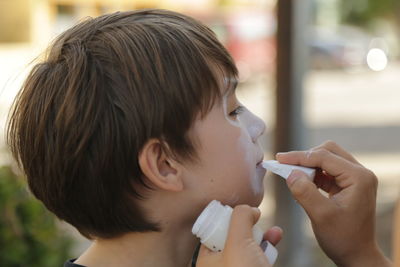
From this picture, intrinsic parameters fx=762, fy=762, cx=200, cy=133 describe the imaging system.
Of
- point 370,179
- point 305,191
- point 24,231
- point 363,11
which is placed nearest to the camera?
point 305,191

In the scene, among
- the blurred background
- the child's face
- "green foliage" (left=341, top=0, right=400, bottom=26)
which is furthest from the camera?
"green foliage" (left=341, top=0, right=400, bottom=26)

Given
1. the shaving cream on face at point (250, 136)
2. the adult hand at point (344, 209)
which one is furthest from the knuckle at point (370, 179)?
the shaving cream on face at point (250, 136)

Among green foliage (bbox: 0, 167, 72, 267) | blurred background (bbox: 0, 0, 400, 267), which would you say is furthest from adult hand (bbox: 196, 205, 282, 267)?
green foliage (bbox: 0, 167, 72, 267)

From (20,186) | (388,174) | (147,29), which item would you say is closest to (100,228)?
(147,29)

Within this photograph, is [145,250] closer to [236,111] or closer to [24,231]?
[236,111]

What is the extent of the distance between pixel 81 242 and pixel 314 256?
5.81ft

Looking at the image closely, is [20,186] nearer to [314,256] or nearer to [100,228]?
[100,228]

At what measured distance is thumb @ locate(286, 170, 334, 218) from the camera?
61.6 inches

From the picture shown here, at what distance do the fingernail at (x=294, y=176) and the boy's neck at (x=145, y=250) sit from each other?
0.24 m

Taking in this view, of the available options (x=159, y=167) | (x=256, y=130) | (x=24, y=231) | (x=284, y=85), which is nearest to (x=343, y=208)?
(x=256, y=130)

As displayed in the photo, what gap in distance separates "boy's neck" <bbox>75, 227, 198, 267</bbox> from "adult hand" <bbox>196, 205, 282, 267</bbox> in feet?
0.32

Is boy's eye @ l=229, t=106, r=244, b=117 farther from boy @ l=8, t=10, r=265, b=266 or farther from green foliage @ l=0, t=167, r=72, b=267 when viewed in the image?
green foliage @ l=0, t=167, r=72, b=267

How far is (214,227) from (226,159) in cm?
15

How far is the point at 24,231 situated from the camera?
138 inches
